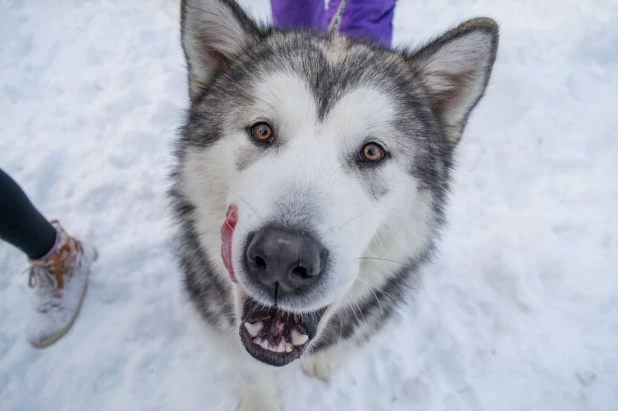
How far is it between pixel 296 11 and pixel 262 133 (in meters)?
2.06

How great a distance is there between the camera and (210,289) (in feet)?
6.40

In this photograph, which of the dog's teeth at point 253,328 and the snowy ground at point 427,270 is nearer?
the dog's teeth at point 253,328

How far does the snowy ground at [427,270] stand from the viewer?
2.42 m

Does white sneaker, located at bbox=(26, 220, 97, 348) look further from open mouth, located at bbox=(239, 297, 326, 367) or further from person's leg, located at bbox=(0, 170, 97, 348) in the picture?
open mouth, located at bbox=(239, 297, 326, 367)

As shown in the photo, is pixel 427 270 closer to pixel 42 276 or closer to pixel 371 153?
pixel 371 153

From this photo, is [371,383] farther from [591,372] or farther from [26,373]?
[26,373]

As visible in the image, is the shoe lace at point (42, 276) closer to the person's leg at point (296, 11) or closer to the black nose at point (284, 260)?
the black nose at point (284, 260)

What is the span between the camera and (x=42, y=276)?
8.21 feet

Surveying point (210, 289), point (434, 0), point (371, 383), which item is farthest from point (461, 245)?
point (434, 0)

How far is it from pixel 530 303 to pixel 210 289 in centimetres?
249

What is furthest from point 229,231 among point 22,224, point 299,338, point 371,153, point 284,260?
point 22,224

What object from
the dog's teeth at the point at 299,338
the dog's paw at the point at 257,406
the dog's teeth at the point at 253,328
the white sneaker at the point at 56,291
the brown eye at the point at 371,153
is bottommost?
the dog's paw at the point at 257,406

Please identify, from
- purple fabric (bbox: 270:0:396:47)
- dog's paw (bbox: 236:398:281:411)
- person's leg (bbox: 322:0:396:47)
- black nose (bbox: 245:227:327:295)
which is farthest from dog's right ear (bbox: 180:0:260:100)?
dog's paw (bbox: 236:398:281:411)

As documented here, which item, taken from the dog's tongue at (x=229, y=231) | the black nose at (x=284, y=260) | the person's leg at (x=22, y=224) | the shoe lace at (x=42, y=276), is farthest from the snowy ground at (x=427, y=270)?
the black nose at (x=284, y=260)
